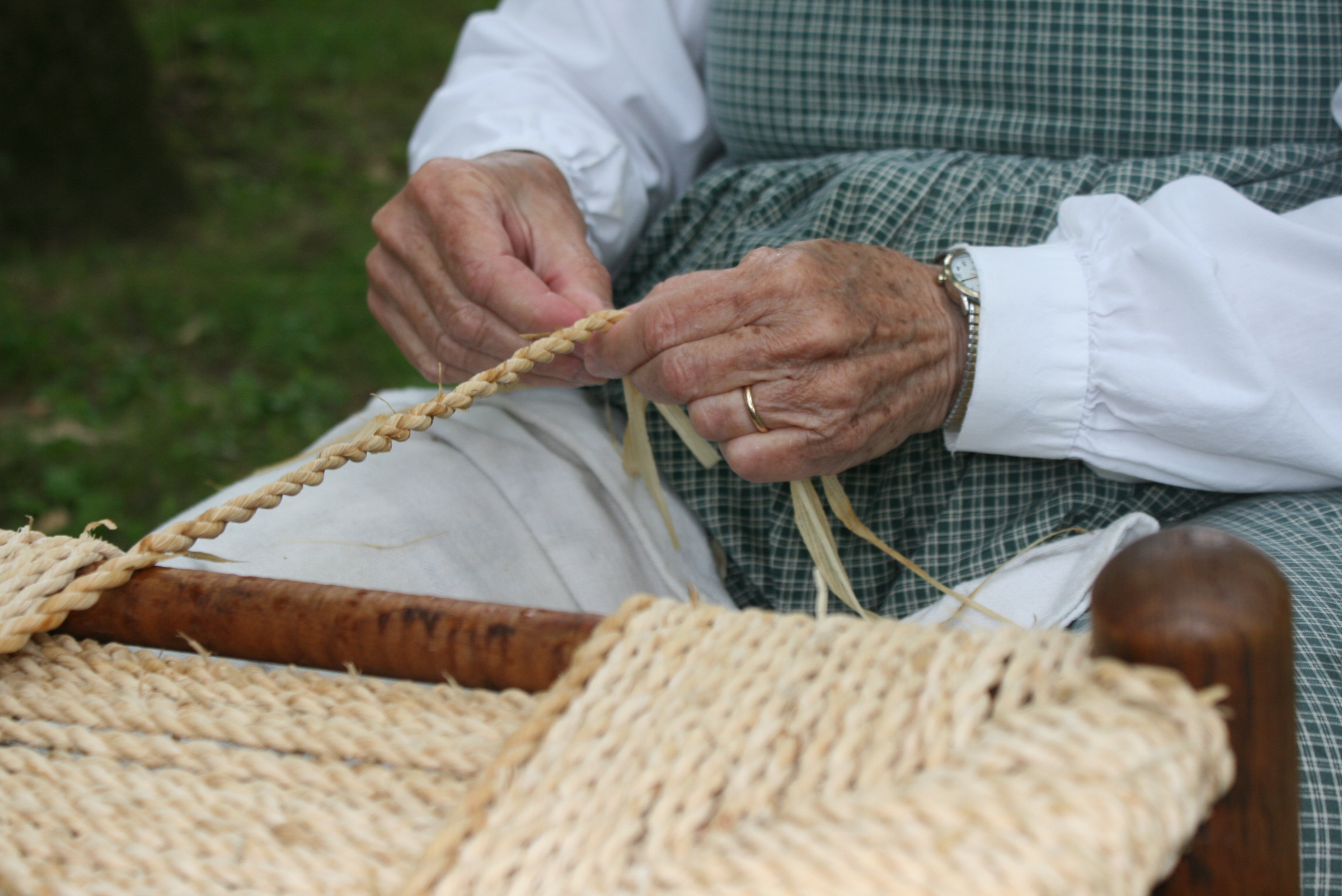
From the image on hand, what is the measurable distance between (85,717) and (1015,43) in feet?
3.32

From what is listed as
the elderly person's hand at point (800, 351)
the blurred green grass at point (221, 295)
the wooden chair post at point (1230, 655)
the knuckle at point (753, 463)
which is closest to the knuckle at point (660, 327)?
the elderly person's hand at point (800, 351)

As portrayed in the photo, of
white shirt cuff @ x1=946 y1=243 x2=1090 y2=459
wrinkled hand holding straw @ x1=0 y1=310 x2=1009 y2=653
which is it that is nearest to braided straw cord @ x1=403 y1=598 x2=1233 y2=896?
wrinkled hand holding straw @ x1=0 y1=310 x2=1009 y2=653

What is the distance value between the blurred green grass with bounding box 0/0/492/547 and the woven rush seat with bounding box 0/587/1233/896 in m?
1.60

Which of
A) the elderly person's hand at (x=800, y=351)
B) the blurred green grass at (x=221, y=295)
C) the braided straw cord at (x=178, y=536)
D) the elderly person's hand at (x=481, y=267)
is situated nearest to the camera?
the braided straw cord at (x=178, y=536)

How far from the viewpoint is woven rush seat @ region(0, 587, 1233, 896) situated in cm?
38

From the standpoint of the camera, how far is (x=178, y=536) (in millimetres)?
634

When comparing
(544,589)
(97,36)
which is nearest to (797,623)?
(544,589)

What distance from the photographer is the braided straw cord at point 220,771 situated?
0.48 m

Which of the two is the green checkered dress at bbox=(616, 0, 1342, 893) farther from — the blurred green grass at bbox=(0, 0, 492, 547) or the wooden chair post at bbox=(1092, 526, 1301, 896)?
the blurred green grass at bbox=(0, 0, 492, 547)

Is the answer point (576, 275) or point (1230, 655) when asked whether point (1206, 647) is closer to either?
point (1230, 655)

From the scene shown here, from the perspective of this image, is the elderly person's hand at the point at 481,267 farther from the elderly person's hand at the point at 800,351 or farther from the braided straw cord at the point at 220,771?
the braided straw cord at the point at 220,771

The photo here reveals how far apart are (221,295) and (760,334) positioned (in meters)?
2.52

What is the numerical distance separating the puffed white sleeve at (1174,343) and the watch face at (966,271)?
0.01m

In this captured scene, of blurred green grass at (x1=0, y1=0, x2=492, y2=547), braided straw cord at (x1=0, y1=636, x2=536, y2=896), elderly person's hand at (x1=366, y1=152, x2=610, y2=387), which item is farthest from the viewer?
blurred green grass at (x1=0, y1=0, x2=492, y2=547)
